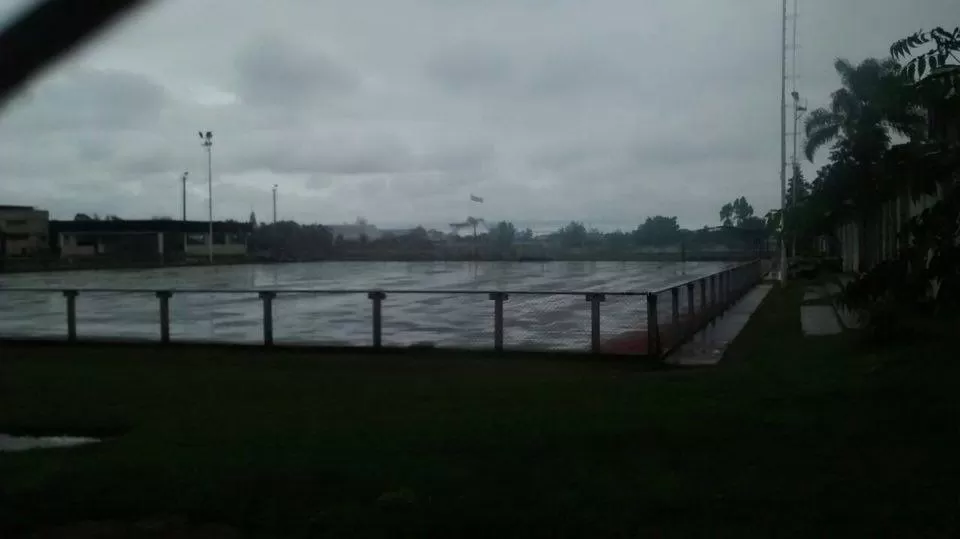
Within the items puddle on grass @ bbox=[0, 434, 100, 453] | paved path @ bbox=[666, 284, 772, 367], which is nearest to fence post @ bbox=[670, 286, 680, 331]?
paved path @ bbox=[666, 284, 772, 367]

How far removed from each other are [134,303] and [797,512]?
1907 cm

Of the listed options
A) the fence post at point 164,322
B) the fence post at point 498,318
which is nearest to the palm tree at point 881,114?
the fence post at point 498,318

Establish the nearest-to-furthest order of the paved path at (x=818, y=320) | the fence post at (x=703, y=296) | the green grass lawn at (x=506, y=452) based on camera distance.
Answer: the green grass lawn at (x=506, y=452) → the paved path at (x=818, y=320) → the fence post at (x=703, y=296)

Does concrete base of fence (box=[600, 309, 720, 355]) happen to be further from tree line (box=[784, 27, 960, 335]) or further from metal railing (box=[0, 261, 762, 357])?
tree line (box=[784, 27, 960, 335])

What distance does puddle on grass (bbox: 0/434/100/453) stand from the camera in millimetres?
8344

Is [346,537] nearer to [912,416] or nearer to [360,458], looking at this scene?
[360,458]

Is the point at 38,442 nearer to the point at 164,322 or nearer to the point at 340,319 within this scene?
the point at 164,322

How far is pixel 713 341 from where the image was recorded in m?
16.4

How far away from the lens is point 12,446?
8.48 metres

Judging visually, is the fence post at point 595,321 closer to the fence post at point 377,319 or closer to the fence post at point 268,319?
the fence post at point 377,319

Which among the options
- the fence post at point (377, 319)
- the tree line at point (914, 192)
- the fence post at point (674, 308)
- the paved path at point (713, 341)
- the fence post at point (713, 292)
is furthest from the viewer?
the fence post at point (713, 292)

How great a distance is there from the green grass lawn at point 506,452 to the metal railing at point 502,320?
219cm

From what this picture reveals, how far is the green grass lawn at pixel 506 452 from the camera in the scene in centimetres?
591

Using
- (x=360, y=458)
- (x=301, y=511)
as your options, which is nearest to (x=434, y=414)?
(x=360, y=458)
